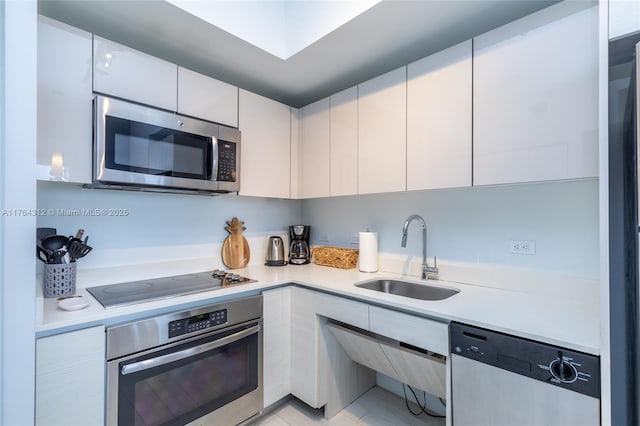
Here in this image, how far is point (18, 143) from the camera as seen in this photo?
3.18ft

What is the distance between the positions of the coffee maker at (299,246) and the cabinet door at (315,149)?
1.10ft

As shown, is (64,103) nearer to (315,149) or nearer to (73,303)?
(73,303)

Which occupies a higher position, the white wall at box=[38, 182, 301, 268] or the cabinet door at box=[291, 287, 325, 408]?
the white wall at box=[38, 182, 301, 268]

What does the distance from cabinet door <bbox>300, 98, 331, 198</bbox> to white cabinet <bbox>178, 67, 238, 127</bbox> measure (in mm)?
556

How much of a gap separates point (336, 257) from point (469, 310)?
42.4 inches

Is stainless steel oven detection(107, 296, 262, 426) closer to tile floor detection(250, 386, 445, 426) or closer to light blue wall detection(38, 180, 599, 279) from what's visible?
tile floor detection(250, 386, 445, 426)

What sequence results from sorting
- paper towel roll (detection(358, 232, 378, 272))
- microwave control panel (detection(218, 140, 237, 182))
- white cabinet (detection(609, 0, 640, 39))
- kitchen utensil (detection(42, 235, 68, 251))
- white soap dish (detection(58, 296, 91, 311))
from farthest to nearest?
paper towel roll (detection(358, 232, 378, 272)) → microwave control panel (detection(218, 140, 237, 182)) → kitchen utensil (detection(42, 235, 68, 251)) → white soap dish (detection(58, 296, 91, 311)) → white cabinet (detection(609, 0, 640, 39))

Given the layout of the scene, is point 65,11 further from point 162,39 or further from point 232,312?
point 232,312

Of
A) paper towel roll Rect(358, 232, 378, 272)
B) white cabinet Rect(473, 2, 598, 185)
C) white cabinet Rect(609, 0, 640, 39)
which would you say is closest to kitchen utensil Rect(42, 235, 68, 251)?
paper towel roll Rect(358, 232, 378, 272)

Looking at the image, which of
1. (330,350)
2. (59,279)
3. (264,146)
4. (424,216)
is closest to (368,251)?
(424,216)

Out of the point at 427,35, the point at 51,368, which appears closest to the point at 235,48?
the point at 427,35

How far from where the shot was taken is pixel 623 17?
80 cm

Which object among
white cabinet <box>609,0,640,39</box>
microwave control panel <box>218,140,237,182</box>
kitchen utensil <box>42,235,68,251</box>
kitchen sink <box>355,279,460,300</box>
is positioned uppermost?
white cabinet <box>609,0,640,39</box>

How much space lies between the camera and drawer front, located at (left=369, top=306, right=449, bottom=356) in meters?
1.21
